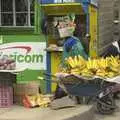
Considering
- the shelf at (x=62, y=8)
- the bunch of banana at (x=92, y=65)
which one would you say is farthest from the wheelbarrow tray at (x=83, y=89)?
the shelf at (x=62, y=8)

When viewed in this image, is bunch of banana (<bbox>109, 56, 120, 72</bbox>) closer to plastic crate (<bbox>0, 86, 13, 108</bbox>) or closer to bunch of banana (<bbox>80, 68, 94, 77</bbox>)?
bunch of banana (<bbox>80, 68, 94, 77</bbox>)

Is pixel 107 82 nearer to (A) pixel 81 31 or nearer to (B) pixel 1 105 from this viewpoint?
(B) pixel 1 105

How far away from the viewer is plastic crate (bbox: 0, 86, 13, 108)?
353 inches

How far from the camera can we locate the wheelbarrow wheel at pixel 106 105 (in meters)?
9.81

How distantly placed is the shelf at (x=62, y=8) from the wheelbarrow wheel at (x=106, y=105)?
7.54ft

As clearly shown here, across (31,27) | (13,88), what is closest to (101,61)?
(13,88)

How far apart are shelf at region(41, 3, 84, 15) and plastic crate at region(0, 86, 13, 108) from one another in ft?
9.49

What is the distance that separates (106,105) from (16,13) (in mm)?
3958

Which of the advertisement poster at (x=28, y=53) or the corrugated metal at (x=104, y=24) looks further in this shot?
the corrugated metal at (x=104, y=24)

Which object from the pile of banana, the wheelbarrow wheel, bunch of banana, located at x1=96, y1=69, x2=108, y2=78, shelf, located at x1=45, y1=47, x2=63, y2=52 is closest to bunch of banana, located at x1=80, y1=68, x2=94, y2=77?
the pile of banana

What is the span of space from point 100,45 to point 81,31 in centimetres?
147

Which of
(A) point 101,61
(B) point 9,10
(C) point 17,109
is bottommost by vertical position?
(C) point 17,109

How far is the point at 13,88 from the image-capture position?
30.6ft

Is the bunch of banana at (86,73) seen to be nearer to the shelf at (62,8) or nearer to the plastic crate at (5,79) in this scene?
the plastic crate at (5,79)
